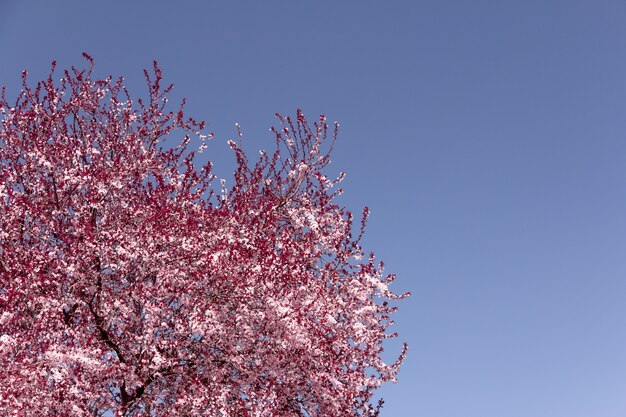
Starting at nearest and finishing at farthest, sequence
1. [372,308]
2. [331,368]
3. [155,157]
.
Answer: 1. [331,368]
2. [372,308]
3. [155,157]

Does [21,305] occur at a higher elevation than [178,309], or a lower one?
lower

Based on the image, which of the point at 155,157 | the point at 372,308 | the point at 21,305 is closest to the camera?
the point at 21,305

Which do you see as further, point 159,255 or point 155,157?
point 155,157

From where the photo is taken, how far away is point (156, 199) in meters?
13.9

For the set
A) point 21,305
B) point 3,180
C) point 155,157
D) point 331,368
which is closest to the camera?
point 21,305

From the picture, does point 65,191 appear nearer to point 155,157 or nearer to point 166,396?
point 155,157

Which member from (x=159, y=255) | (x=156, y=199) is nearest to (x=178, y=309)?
(x=159, y=255)

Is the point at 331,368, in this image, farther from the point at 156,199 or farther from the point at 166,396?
the point at 156,199

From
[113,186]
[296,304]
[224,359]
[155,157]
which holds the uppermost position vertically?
[155,157]

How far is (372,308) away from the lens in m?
14.6

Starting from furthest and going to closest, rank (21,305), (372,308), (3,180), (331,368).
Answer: (372,308), (3,180), (331,368), (21,305)

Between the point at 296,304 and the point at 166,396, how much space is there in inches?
138

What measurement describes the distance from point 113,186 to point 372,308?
695 cm

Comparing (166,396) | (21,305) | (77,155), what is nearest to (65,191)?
(77,155)
